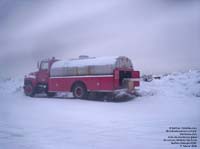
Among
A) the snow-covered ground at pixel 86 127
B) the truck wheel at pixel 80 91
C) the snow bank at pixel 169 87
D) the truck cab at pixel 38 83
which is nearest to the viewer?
the snow-covered ground at pixel 86 127

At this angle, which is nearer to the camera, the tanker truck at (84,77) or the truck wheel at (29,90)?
the tanker truck at (84,77)

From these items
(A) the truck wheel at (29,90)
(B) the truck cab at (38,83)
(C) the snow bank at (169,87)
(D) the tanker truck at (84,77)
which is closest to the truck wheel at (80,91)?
(D) the tanker truck at (84,77)

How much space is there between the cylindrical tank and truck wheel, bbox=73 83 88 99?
0.47 metres

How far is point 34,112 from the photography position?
17.5ft

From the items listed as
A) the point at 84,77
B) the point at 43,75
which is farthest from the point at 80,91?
the point at 43,75

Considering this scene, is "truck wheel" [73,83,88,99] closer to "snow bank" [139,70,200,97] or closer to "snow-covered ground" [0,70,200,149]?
"snow bank" [139,70,200,97]

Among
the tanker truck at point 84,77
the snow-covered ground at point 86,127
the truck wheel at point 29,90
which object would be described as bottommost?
the snow-covered ground at point 86,127

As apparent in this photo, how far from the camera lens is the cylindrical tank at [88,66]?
8242mm

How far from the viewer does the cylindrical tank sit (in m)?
8.24

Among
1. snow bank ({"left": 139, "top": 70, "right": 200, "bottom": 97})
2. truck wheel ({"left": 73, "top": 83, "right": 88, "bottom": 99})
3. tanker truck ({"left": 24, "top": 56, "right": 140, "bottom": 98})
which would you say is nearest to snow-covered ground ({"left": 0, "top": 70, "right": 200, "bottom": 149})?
snow bank ({"left": 139, "top": 70, "right": 200, "bottom": 97})

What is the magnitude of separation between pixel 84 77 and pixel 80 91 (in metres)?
0.55

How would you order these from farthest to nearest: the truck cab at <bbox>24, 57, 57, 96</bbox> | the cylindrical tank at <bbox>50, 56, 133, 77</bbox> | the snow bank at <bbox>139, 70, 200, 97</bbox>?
the truck cab at <bbox>24, 57, 57, 96</bbox> → the cylindrical tank at <bbox>50, 56, 133, 77</bbox> → the snow bank at <bbox>139, 70, 200, 97</bbox>

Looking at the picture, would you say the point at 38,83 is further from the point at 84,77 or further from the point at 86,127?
the point at 86,127

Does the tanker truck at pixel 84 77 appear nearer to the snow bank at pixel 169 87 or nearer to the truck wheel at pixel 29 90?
the truck wheel at pixel 29 90
